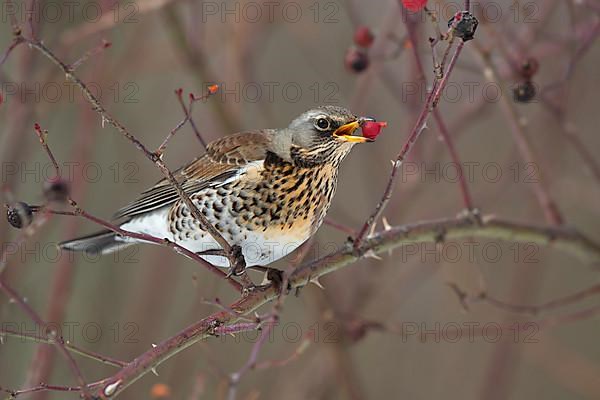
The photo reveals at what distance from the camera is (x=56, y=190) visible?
2.04 meters

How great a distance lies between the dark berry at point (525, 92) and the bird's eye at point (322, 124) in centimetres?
81

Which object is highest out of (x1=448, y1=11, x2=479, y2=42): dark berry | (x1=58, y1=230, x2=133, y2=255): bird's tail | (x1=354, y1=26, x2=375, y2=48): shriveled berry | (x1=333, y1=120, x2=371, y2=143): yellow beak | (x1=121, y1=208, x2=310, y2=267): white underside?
(x1=354, y1=26, x2=375, y2=48): shriveled berry

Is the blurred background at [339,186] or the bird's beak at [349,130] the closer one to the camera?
the bird's beak at [349,130]

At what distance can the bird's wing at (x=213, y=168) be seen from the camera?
3.50 metres

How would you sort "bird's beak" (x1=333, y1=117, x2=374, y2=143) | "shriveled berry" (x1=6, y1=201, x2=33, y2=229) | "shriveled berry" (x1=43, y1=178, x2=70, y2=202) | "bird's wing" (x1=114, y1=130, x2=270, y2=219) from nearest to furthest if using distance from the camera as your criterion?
"shriveled berry" (x1=43, y1=178, x2=70, y2=202) → "shriveled berry" (x1=6, y1=201, x2=33, y2=229) → "bird's beak" (x1=333, y1=117, x2=374, y2=143) → "bird's wing" (x1=114, y1=130, x2=270, y2=219)

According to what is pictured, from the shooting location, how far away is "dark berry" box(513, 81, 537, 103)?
10.8 feet

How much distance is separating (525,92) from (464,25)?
47.4 inches

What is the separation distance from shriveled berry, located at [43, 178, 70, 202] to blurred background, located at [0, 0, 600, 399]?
1771mm

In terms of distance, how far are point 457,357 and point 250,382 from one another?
5.59ft

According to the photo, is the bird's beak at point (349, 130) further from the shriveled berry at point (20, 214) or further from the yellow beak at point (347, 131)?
the shriveled berry at point (20, 214)

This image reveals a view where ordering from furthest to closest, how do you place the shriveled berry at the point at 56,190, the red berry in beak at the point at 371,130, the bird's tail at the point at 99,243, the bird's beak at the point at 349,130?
the bird's tail at the point at 99,243 → the bird's beak at the point at 349,130 → the red berry in beak at the point at 371,130 → the shriveled berry at the point at 56,190

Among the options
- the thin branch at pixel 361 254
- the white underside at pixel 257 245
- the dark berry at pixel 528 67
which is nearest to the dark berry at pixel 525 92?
the dark berry at pixel 528 67

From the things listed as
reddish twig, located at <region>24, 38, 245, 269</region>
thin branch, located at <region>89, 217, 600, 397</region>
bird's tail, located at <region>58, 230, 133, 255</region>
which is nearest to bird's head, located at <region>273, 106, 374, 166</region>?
thin branch, located at <region>89, 217, 600, 397</region>

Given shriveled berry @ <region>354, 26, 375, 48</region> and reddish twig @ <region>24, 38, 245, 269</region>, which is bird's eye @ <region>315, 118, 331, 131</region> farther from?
reddish twig @ <region>24, 38, 245, 269</region>
